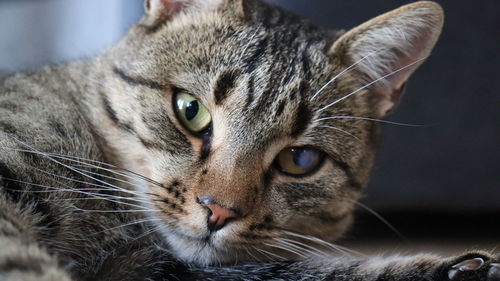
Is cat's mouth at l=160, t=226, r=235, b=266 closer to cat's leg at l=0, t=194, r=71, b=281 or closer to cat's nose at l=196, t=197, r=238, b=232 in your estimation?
cat's nose at l=196, t=197, r=238, b=232

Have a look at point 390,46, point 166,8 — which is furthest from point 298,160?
point 166,8

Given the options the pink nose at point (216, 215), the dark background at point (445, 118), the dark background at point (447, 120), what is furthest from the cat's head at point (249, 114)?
the dark background at point (447, 120)

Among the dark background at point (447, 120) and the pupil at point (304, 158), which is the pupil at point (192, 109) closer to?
the pupil at point (304, 158)

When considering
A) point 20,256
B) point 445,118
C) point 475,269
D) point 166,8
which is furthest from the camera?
point 445,118

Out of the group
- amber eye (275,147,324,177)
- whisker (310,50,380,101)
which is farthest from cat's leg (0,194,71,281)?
whisker (310,50,380,101)

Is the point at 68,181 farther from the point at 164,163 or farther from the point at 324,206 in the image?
the point at 324,206

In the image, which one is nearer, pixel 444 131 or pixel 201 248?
pixel 201 248

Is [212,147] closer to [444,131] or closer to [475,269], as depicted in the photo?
[475,269]
